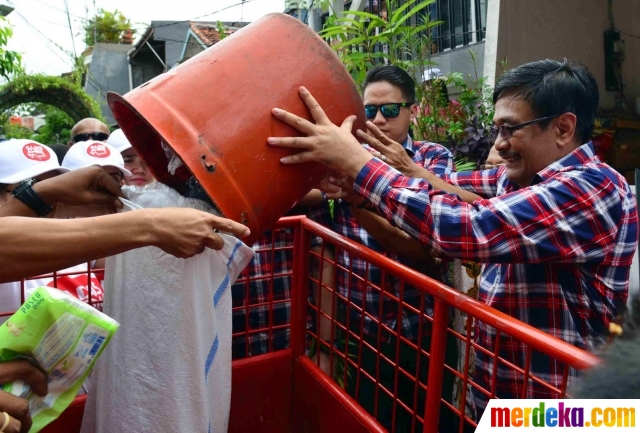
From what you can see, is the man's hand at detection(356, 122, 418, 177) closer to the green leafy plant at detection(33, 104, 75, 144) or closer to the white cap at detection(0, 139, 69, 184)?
the white cap at detection(0, 139, 69, 184)

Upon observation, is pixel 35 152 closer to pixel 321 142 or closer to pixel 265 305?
pixel 265 305

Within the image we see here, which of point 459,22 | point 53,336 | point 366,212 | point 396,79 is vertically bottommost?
point 53,336

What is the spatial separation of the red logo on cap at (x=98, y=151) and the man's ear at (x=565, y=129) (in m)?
2.18

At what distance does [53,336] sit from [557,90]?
1461 mm

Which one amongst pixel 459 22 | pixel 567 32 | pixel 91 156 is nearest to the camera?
pixel 91 156

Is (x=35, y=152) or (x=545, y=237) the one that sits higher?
(x=35, y=152)

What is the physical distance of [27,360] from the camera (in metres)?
1.31

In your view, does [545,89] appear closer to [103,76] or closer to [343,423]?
[343,423]

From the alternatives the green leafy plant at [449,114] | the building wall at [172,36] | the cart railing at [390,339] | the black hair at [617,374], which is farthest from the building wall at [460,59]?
the building wall at [172,36]

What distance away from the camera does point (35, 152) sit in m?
2.42

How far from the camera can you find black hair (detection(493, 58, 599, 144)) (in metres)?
1.62

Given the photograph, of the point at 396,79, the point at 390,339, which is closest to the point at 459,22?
the point at 396,79

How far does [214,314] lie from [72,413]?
0.68 m

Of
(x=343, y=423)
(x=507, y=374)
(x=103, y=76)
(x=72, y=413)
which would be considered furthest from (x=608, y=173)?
(x=103, y=76)
